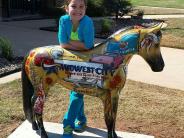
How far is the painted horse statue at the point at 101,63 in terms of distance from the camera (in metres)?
4.57

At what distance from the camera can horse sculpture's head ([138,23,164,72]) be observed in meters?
4.56

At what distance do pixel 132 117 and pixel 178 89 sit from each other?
2.18m

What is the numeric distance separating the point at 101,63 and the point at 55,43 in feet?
27.0

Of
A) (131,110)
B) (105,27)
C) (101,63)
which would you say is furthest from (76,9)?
(105,27)

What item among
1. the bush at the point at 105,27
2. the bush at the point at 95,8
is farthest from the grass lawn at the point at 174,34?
the bush at the point at 95,8

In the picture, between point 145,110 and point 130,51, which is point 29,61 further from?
point 145,110

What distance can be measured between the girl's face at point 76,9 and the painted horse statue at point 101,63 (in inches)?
14.3

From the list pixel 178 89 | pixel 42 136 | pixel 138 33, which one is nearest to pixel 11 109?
pixel 42 136

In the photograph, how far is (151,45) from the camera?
182 inches

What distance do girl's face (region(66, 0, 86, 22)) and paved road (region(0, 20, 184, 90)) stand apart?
409 cm

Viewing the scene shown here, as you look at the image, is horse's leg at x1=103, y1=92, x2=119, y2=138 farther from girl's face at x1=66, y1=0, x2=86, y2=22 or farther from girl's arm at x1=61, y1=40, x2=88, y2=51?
girl's face at x1=66, y1=0, x2=86, y2=22

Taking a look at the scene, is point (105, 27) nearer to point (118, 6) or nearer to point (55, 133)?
point (118, 6)

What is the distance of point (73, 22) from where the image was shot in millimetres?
4688

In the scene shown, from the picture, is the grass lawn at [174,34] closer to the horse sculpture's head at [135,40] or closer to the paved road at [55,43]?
the paved road at [55,43]
